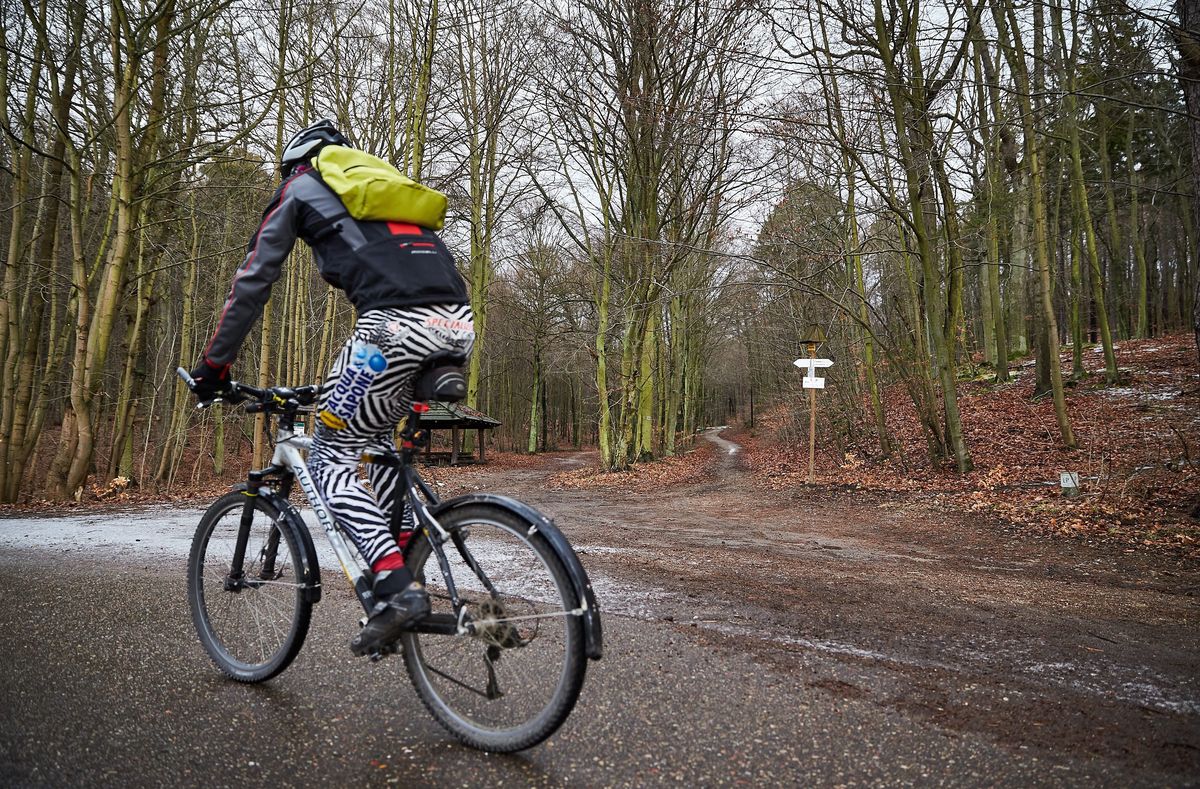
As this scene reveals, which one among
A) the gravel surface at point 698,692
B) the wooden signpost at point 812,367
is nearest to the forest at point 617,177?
the wooden signpost at point 812,367

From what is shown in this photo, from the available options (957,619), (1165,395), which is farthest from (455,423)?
(957,619)

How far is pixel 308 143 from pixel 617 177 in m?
15.8

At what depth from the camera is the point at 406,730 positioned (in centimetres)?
215

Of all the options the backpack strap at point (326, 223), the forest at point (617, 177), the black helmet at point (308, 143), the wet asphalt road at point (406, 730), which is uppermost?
the forest at point (617, 177)

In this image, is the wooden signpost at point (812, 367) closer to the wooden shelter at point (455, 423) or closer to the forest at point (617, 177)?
the forest at point (617, 177)

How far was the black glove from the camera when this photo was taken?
7.75ft

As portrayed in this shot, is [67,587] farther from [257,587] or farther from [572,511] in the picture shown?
[572,511]

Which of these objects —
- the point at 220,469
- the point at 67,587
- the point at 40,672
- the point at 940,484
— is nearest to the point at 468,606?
the point at 40,672

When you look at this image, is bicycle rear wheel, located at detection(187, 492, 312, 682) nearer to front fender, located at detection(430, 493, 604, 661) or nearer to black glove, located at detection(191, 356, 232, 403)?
black glove, located at detection(191, 356, 232, 403)

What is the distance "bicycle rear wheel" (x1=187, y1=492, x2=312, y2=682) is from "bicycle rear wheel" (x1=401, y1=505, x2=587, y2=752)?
2.04 feet

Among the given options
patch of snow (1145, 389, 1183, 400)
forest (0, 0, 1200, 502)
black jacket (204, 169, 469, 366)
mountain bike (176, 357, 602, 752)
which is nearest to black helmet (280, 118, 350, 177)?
black jacket (204, 169, 469, 366)

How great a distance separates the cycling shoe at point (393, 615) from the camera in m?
2.09

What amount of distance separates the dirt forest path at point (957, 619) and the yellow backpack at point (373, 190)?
223 centimetres

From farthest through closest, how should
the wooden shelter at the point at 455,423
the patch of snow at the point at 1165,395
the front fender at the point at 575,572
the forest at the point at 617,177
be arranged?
the wooden shelter at the point at 455,423 < the patch of snow at the point at 1165,395 < the forest at the point at 617,177 < the front fender at the point at 575,572
